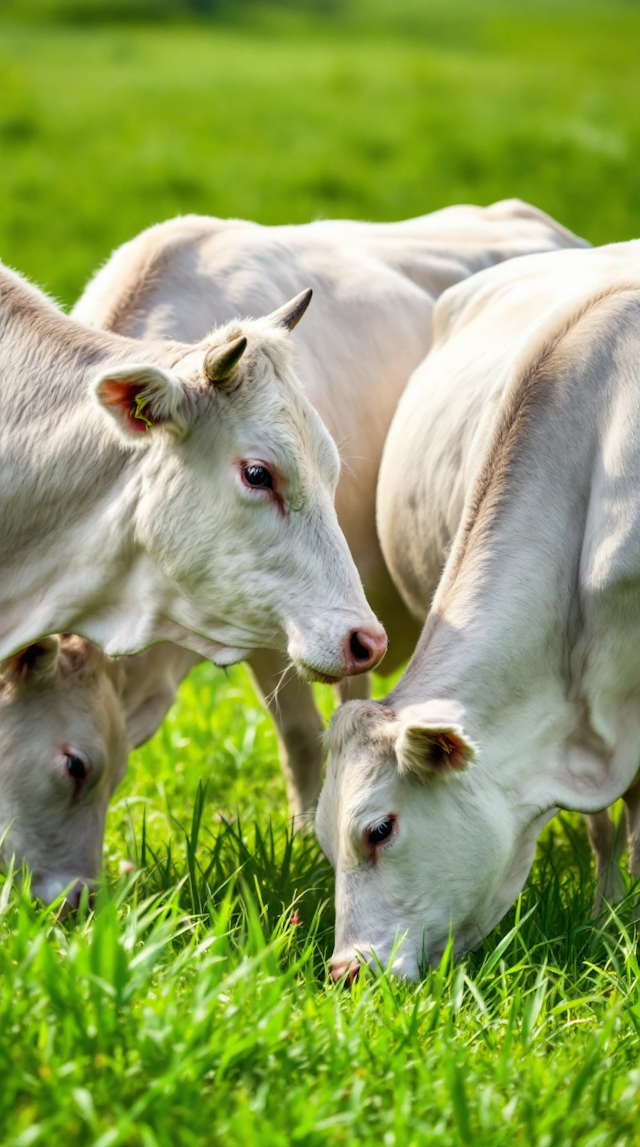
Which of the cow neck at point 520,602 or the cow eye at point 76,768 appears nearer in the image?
the cow neck at point 520,602

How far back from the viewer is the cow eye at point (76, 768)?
4773mm

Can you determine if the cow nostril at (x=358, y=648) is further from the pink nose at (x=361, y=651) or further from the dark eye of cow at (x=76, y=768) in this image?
the dark eye of cow at (x=76, y=768)

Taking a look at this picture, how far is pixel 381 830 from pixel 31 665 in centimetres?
143

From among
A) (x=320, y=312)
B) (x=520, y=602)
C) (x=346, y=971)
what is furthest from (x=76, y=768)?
(x=320, y=312)

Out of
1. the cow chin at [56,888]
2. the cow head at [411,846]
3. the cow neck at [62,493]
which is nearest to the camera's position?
the cow head at [411,846]

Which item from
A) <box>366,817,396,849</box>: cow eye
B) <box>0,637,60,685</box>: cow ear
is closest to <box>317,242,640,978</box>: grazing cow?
<box>366,817,396,849</box>: cow eye

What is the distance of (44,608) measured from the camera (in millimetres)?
4496

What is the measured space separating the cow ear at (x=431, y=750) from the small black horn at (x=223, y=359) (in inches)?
42.8

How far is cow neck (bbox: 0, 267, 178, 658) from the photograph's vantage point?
4355 millimetres

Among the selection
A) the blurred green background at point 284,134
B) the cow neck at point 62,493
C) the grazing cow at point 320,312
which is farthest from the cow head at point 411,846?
the blurred green background at point 284,134

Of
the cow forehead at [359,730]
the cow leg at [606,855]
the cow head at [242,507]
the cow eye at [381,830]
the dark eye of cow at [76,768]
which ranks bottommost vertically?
the cow leg at [606,855]

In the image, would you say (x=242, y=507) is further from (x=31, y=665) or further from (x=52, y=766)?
(x=52, y=766)

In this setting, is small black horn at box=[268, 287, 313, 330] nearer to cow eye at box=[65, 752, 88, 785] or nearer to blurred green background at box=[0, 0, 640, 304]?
cow eye at box=[65, 752, 88, 785]

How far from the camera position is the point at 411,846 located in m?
3.93
